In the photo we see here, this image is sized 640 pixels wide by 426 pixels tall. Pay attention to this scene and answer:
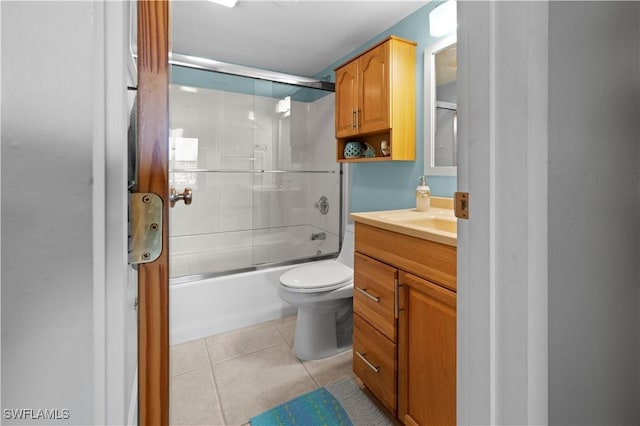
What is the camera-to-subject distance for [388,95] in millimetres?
1904

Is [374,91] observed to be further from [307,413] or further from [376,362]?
[307,413]

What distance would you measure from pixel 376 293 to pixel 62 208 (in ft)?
4.19

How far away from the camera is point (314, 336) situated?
185cm

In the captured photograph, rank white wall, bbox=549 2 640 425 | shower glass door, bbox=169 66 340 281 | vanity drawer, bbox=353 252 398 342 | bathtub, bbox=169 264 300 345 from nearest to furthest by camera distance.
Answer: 1. white wall, bbox=549 2 640 425
2. vanity drawer, bbox=353 252 398 342
3. bathtub, bbox=169 264 300 345
4. shower glass door, bbox=169 66 340 281

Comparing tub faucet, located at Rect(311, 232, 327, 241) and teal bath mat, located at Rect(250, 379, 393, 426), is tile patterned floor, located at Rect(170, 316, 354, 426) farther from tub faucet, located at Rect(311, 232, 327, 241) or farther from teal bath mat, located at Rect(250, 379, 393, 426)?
tub faucet, located at Rect(311, 232, 327, 241)

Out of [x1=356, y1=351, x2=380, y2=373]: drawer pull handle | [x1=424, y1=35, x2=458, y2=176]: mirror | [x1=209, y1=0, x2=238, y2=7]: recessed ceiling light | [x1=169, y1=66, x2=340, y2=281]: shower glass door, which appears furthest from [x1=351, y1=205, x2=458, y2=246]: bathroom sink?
[x1=209, y1=0, x2=238, y2=7]: recessed ceiling light

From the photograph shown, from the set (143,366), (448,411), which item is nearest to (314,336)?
(448,411)

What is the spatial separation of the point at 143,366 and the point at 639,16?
1.17m

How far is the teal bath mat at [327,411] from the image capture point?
1363 millimetres

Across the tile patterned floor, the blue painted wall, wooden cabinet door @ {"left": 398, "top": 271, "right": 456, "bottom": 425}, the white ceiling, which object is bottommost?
the tile patterned floor

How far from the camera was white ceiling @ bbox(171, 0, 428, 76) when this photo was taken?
1947 mm

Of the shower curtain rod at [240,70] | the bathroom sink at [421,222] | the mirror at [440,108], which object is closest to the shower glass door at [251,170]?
the shower curtain rod at [240,70]

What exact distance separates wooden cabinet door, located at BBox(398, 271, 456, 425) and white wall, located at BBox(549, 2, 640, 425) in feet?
1.24

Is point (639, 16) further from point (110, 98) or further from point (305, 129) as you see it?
point (305, 129)
